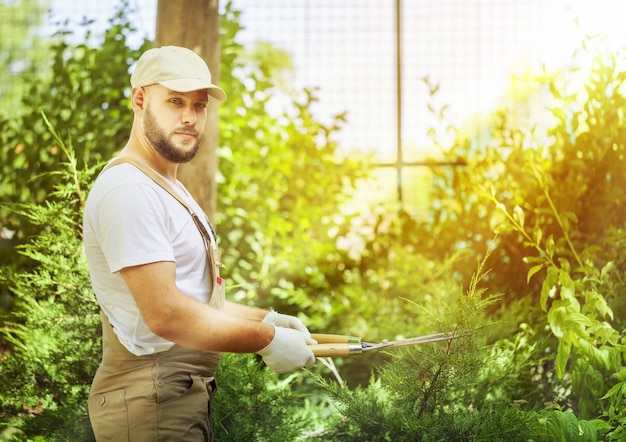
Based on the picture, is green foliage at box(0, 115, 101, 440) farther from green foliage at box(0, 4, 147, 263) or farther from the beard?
green foliage at box(0, 4, 147, 263)

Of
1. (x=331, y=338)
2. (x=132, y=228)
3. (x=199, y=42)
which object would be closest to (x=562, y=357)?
(x=331, y=338)

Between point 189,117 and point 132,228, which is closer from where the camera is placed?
point 132,228

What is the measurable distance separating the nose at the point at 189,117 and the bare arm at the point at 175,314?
517 mm

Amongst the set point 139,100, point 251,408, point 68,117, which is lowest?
point 251,408

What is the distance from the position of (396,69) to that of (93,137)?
2.17m

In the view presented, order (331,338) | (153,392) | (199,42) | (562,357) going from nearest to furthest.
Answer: (153,392) → (331,338) → (562,357) → (199,42)

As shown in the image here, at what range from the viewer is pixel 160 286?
2.23 m

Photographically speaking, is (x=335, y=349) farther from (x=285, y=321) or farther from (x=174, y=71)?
(x=174, y=71)

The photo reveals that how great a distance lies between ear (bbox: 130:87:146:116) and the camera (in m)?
2.65

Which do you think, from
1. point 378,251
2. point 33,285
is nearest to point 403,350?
point 33,285

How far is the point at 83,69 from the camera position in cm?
541

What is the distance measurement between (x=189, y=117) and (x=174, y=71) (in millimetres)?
138

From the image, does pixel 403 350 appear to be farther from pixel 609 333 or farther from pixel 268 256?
pixel 268 256

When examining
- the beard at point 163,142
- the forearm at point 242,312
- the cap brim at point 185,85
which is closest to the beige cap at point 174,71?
the cap brim at point 185,85
